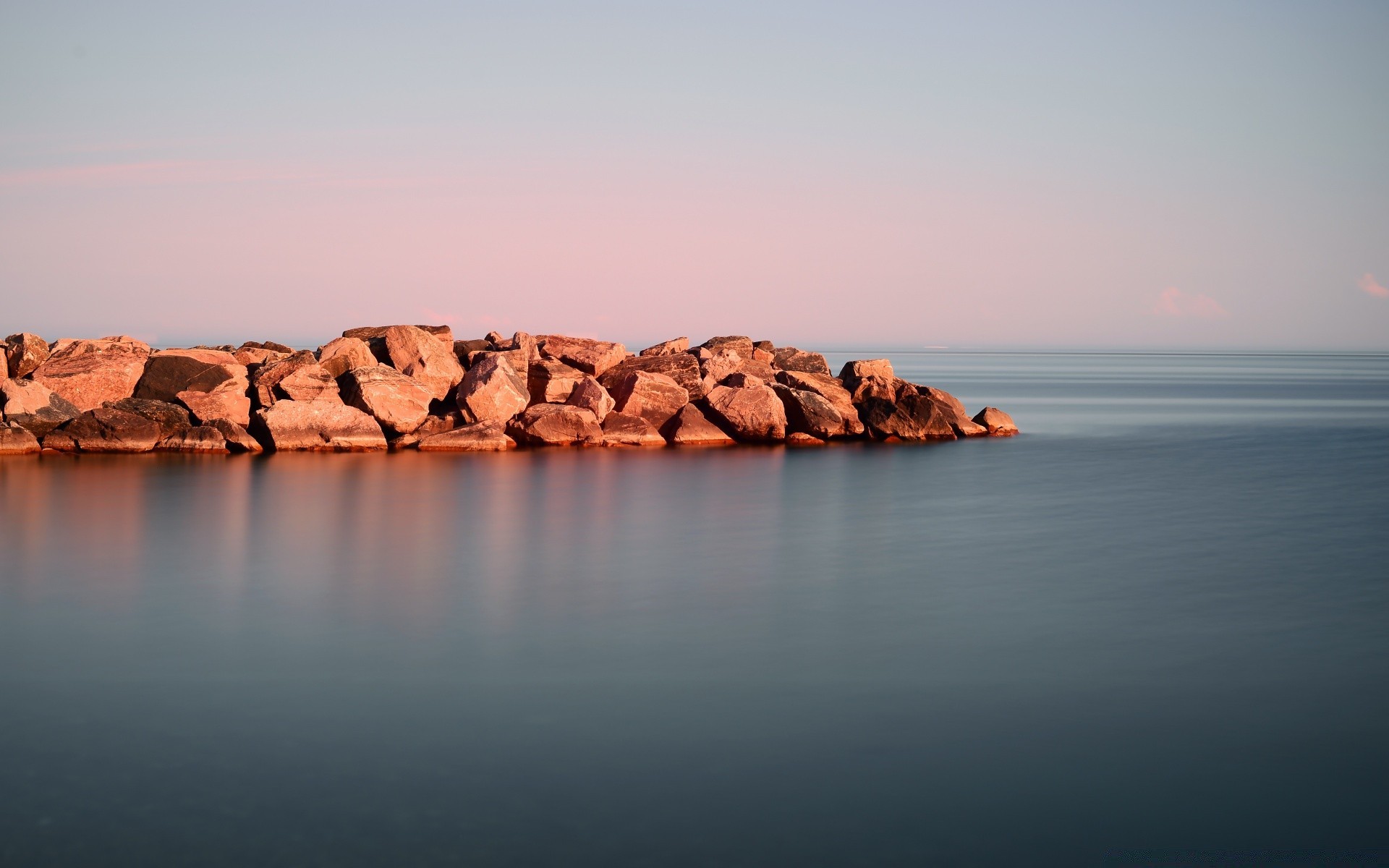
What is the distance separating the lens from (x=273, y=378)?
24688 mm

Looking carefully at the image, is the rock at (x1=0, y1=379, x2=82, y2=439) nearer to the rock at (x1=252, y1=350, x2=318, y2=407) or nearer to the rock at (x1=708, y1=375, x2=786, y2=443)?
the rock at (x1=252, y1=350, x2=318, y2=407)

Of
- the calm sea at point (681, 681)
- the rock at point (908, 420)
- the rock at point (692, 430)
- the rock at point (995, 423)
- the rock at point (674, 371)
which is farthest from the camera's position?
the rock at point (995, 423)

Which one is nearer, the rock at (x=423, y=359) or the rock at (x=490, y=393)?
the rock at (x=490, y=393)

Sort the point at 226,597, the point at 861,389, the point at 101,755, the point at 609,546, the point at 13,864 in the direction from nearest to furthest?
the point at 13,864, the point at 101,755, the point at 226,597, the point at 609,546, the point at 861,389

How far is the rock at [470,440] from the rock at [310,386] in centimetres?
195

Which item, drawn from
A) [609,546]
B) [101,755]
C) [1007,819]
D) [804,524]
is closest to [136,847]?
[101,755]

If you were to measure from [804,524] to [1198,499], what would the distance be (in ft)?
22.4

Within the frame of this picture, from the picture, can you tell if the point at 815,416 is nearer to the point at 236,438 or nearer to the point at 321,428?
the point at 321,428

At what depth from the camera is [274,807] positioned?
5.73 m

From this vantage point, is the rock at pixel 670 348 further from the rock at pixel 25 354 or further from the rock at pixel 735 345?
the rock at pixel 25 354

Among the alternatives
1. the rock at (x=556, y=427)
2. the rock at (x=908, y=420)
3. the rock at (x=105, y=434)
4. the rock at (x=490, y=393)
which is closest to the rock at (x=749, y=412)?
the rock at (x=908, y=420)

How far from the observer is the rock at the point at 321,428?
23453 millimetres

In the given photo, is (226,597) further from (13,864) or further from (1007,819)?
(1007,819)

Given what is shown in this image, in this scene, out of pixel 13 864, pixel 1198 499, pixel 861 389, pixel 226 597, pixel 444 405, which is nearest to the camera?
pixel 13 864
